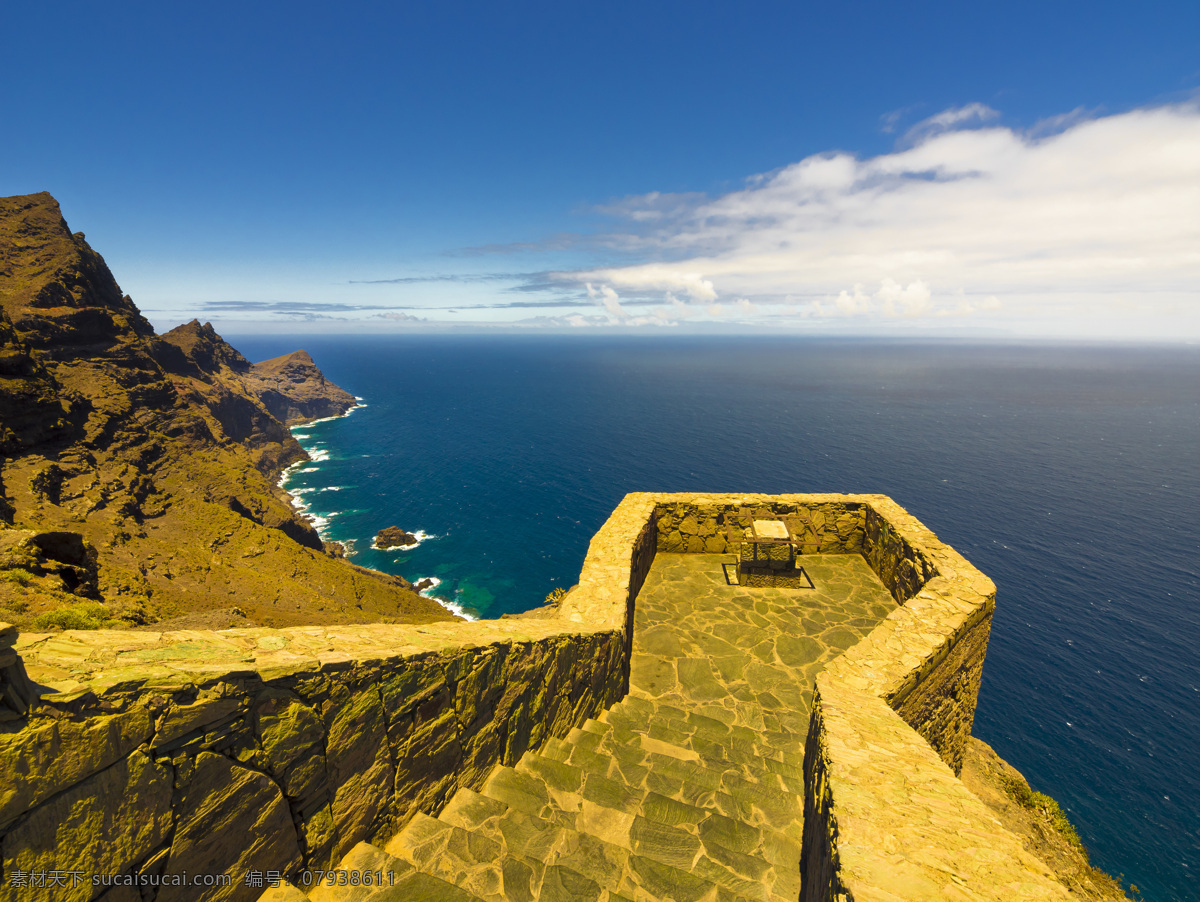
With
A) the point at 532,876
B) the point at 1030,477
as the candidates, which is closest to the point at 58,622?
the point at 532,876

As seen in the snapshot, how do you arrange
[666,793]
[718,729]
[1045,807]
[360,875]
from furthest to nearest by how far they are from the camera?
[1045,807] < [718,729] < [666,793] < [360,875]

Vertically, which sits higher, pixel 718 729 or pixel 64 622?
pixel 64 622

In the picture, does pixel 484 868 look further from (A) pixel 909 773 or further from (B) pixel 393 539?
(B) pixel 393 539

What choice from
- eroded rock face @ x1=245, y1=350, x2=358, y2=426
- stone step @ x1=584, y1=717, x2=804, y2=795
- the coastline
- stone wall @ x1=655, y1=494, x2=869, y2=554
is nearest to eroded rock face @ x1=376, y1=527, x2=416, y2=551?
the coastline

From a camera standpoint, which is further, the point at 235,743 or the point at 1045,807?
the point at 1045,807

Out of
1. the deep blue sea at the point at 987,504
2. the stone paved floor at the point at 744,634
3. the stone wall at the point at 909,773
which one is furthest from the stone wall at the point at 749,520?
the deep blue sea at the point at 987,504

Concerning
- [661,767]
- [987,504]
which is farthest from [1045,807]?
[987,504]

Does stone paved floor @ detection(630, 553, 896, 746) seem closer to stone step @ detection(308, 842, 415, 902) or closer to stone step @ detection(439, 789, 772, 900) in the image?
stone step @ detection(439, 789, 772, 900)
